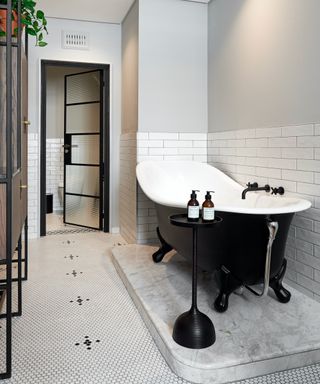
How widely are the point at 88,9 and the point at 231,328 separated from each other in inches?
144

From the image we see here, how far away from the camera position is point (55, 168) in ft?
21.1

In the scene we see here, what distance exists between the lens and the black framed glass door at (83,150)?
489 cm

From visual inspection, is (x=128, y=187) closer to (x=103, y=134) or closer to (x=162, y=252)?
(x=103, y=134)

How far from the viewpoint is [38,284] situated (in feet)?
9.72

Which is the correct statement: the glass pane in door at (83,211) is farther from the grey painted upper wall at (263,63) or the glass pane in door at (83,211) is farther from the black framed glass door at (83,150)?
the grey painted upper wall at (263,63)

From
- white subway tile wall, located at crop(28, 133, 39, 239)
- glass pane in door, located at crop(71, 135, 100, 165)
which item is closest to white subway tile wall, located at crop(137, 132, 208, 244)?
glass pane in door, located at crop(71, 135, 100, 165)

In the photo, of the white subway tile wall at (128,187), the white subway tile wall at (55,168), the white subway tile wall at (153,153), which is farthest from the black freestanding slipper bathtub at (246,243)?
the white subway tile wall at (55,168)

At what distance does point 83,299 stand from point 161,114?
2.08 meters

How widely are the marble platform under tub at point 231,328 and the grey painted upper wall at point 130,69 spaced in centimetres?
188

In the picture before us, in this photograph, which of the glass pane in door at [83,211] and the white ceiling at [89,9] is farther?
the glass pane in door at [83,211]

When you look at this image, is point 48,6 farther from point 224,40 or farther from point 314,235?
point 314,235

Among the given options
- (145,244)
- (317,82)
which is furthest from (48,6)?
(317,82)

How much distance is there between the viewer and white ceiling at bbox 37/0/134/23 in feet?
13.1

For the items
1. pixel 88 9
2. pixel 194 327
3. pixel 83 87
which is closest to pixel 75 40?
pixel 88 9
